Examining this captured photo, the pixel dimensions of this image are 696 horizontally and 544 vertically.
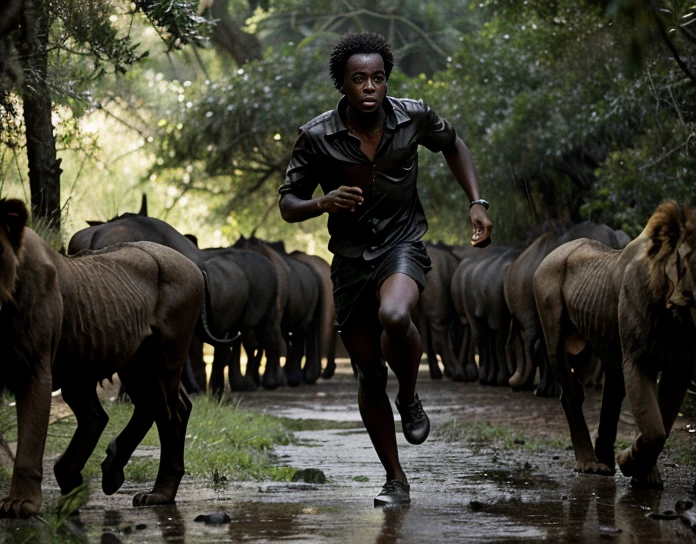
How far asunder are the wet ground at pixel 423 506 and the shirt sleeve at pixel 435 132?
6.00ft

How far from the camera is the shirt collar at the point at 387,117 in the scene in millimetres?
7410

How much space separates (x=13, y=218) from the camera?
6383 mm

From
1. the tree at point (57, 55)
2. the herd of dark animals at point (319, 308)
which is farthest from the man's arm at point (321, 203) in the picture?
the herd of dark animals at point (319, 308)

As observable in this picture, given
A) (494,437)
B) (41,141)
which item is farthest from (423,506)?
(41,141)

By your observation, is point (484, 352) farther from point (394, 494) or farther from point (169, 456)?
point (394, 494)

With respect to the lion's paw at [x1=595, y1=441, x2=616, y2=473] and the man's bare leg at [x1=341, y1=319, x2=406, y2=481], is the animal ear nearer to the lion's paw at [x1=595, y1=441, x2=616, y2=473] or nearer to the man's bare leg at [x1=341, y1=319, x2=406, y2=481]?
the man's bare leg at [x1=341, y1=319, x2=406, y2=481]

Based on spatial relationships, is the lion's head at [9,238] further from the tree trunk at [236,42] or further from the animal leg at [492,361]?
the tree trunk at [236,42]

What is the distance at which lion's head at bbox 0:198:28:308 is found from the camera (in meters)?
6.35

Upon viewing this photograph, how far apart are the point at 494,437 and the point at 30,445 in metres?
5.64

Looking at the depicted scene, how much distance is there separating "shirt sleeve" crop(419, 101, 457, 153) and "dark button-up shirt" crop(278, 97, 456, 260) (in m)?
0.08

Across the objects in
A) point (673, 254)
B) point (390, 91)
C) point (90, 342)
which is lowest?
point (90, 342)

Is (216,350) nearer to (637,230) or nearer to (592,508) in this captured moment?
(637,230)

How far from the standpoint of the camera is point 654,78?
14.8 meters

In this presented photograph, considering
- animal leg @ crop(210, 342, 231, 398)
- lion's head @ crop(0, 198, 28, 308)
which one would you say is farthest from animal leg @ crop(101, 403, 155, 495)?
animal leg @ crop(210, 342, 231, 398)
